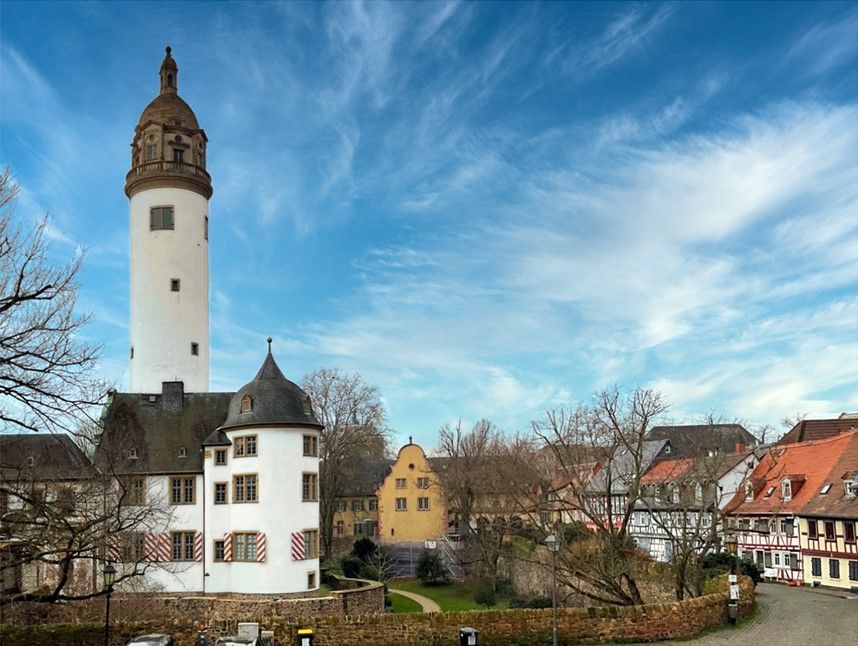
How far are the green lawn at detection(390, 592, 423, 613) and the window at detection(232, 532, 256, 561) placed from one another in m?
7.93

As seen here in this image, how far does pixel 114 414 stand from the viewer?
35875 millimetres

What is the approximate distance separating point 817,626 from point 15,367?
2242cm

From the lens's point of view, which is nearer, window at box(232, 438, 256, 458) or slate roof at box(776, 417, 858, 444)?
window at box(232, 438, 256, 458)

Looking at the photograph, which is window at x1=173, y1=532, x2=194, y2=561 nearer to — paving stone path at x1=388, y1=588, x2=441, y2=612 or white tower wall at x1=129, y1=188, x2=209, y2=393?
white tower wall at x1=129, y1=188, x2=209, y2=393

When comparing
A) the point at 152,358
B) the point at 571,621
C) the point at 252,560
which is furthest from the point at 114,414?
the point at 571,621

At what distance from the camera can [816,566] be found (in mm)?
36062

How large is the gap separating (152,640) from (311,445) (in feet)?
47.7

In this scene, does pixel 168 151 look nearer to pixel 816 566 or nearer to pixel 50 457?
pixel 50 457

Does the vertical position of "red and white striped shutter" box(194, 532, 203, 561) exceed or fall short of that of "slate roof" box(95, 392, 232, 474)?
it falls short

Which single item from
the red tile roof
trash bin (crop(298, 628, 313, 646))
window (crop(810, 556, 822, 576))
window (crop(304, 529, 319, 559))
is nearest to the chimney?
window (crop(304, 529, 319, 559))

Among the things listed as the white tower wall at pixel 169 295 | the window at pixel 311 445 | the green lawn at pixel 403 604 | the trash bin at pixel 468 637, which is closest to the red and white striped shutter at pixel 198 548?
the window at pixel 311 445

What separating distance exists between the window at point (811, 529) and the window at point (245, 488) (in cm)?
2423

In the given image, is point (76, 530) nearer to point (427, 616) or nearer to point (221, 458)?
point (427, 616)

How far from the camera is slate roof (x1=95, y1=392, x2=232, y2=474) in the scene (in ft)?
113
